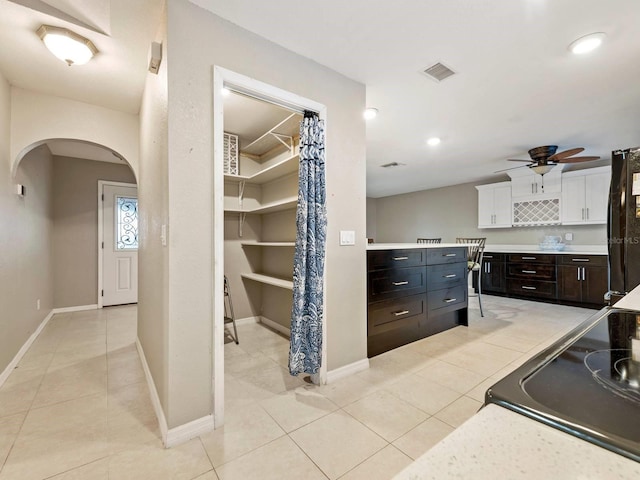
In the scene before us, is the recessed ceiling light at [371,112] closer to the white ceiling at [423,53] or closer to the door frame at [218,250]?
the white ceiling at [423,53]

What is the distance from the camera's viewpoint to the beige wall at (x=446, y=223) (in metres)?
5.38

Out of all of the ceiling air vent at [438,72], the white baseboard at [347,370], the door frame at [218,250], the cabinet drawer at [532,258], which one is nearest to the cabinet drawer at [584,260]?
the cabinet drawer at [532,258]

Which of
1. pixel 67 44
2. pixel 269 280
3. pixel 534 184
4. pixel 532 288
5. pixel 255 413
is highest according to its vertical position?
pixel 67 44

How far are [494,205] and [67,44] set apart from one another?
6.64m

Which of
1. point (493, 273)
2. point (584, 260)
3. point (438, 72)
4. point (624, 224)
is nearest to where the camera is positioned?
point (624, 224)

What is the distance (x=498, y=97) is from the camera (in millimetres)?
2828

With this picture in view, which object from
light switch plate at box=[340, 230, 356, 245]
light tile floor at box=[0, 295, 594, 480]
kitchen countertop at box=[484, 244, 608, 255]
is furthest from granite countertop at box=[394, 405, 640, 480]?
kitchen countertop at box=[484, 244, 608, 255]

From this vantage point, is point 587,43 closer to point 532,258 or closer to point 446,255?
point 446,255

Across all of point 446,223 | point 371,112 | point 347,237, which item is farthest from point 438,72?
point 446,223

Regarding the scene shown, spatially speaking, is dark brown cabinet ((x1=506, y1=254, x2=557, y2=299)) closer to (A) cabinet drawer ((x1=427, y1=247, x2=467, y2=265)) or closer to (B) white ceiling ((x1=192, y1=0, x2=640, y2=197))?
(B) white ceiling ((x1=192, y1=0, x2=640, y2=197))

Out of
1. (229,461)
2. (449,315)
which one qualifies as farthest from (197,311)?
(449,315)

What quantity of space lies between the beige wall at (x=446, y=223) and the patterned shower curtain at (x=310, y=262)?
17.8 ft

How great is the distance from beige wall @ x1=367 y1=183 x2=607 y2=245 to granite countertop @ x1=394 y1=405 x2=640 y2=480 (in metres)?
6.23

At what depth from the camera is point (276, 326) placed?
3521 millimetres
